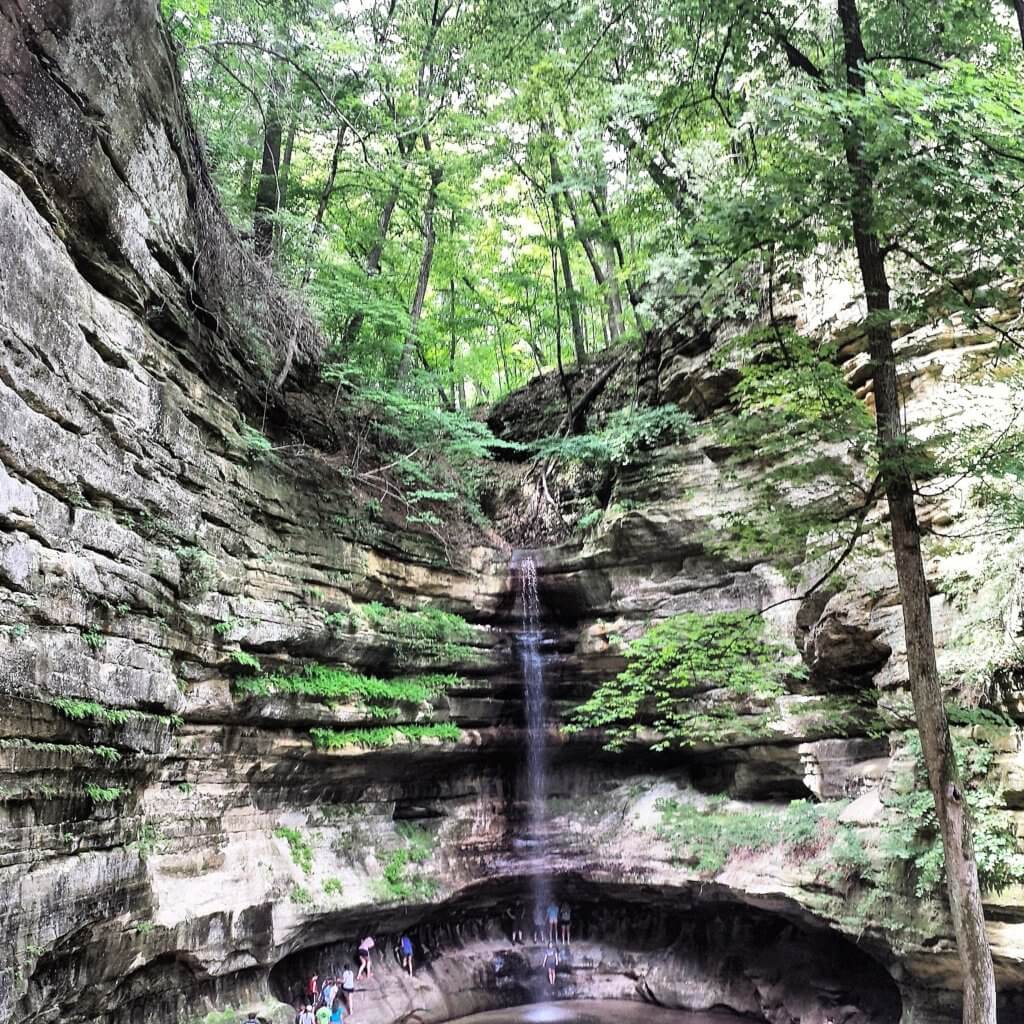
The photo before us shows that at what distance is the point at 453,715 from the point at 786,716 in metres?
5.82

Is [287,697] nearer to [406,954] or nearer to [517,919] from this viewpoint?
[406,954]

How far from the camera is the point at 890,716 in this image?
1005 centimetres

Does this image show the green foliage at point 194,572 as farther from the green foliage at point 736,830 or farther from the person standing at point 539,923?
the person standing at point 539,923

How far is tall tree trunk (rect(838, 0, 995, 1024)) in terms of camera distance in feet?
19.3

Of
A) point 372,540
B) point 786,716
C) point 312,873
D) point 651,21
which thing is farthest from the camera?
point 372,540

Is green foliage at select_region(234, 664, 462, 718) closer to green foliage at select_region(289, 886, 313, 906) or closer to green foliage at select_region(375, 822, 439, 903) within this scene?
green foliage at select_region(375, 822, 439, 903)

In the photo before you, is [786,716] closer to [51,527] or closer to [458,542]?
[458,542]

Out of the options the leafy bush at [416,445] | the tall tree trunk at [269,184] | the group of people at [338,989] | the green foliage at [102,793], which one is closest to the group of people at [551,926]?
the group of people at [338,989]

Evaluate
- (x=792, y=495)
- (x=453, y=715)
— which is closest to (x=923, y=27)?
(x=792, y=495)

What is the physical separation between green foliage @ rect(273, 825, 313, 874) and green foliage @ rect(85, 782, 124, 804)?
3.77 meters

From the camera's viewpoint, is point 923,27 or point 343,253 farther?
point 343,253

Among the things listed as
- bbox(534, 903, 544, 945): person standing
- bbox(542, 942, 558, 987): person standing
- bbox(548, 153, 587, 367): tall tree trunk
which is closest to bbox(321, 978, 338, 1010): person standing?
bbox(542, 942, 558, 987): person standing

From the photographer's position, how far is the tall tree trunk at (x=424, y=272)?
15711mm

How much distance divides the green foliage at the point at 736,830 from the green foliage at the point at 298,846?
5957 mm
